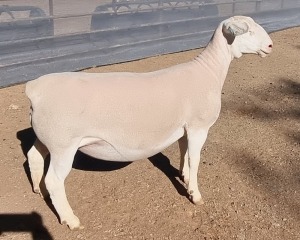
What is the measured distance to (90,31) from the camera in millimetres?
7977

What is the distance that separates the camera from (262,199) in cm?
404

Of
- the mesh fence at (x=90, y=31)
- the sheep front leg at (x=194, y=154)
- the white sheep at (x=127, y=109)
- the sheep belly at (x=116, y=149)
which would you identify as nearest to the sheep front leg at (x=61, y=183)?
the white sheep at (x=127, y=109)

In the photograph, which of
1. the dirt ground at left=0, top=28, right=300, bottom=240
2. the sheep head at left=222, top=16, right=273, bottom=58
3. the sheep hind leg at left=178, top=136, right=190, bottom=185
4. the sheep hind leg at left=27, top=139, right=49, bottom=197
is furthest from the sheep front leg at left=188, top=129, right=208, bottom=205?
the sheep hind leg at left=27, top=139, right=49, bottom=197

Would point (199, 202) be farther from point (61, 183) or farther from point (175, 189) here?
point (61, 183)

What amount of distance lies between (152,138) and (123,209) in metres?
0.74

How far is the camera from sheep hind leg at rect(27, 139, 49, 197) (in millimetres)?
3699

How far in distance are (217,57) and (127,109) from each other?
37.0 inches

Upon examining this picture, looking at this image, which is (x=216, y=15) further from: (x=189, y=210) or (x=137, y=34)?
(x=189, y=210)

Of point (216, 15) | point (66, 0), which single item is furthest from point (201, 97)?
point (216, 15)

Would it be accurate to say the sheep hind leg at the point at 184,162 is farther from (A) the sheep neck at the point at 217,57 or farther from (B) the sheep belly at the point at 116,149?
(A) the sheep neck at the point at 217,57

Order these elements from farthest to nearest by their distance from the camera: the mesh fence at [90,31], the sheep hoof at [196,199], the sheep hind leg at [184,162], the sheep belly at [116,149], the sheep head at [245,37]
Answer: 1. the mesh fence at [90,31]
2. the sheep hind leg at [184,162]
3. the sheep hoof at [196,199]
4. the sheep head at [245,37]
5. the sheep belly at [116,149]

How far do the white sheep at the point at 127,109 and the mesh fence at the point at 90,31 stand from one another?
354 centimetres

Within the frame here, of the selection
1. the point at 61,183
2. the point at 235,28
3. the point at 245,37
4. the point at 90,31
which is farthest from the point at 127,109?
the point at 90,31

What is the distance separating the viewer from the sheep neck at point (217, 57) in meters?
3.69
